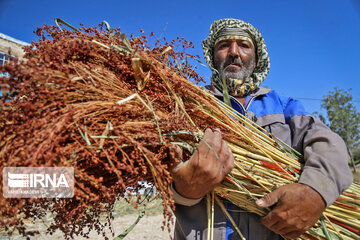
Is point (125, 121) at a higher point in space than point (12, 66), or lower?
lower

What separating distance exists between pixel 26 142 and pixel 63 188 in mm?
227

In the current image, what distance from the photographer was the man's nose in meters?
2.10

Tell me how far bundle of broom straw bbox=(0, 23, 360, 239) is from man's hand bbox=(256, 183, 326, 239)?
0.27 ft

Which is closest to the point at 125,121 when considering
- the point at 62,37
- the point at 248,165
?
the point at 62,37

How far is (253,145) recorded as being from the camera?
1417 millimetres

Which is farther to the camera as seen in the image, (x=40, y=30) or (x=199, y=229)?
(x=199, y=229)

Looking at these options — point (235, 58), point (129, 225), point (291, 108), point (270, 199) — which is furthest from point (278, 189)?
point (129, 225)

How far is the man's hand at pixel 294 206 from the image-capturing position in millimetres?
1233

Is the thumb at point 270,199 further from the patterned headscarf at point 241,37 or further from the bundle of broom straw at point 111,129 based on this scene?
the patterned headscarf at point 241,37

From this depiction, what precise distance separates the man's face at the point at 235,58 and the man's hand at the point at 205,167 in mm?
966

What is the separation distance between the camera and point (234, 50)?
2.11 meters

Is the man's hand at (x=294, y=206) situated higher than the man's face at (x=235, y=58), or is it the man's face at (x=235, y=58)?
the man's face at (x=235, y=58)

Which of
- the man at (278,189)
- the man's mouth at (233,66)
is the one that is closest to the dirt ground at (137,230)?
the man at (278,189)

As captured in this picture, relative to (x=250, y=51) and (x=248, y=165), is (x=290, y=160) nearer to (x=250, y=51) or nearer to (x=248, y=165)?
(x=248, y=165)
